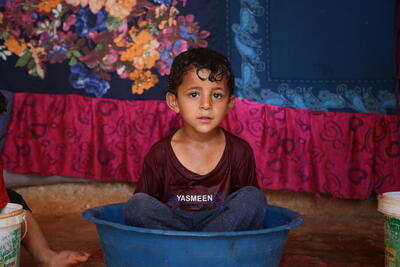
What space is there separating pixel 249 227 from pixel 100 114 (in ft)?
4.24

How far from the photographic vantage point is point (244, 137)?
2293 mm

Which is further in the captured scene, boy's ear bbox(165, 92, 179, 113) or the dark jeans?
boy's ear bbox(165, 92, 179, 113)

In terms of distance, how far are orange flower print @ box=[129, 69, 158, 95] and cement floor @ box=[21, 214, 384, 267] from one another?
2.26ft

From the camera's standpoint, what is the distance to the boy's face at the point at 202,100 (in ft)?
4.84

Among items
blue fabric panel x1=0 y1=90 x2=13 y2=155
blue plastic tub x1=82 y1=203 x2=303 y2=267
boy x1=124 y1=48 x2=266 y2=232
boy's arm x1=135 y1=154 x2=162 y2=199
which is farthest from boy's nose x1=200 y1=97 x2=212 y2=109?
blue fabric panel x1=0 y1=90 x2=13 y2=155

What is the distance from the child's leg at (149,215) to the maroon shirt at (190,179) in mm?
179

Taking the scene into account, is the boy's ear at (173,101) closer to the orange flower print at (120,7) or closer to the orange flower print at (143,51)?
the orange flower print at (143,51)

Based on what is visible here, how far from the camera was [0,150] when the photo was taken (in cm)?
234

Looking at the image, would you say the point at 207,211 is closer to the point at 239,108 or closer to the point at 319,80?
the point at 239,108

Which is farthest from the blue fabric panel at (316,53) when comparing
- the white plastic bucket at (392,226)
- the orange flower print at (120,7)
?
the white plastic bucket at (392,226)

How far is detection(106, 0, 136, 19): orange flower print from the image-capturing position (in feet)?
7.75

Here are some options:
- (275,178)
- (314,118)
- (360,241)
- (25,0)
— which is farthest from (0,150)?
(360,241)

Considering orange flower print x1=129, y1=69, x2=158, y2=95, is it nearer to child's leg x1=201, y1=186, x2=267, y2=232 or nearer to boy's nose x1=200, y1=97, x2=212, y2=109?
boy's nose x1=200, y1=97, x2=212, y2=109

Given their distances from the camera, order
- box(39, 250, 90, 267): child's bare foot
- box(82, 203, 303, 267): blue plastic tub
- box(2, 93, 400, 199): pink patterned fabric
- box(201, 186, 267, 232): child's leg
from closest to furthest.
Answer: box(82, 203, 303, 267): blue plastic tub → box(201, 186, 267, 232): child's leg → box(39, 250, 90, 267): child's bare foot → box(2, 93, 400, 199): pink patterned fabric
